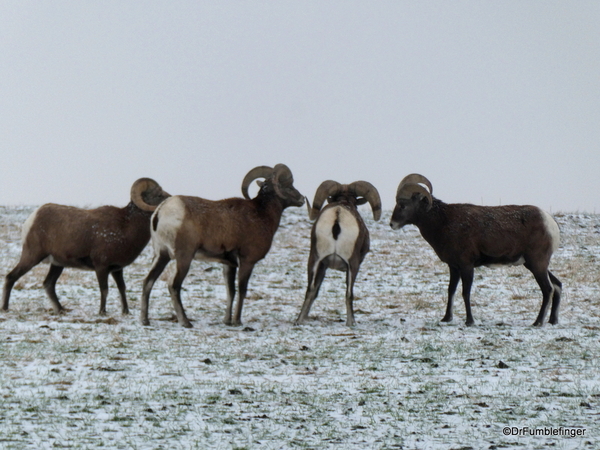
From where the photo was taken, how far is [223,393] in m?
7.08

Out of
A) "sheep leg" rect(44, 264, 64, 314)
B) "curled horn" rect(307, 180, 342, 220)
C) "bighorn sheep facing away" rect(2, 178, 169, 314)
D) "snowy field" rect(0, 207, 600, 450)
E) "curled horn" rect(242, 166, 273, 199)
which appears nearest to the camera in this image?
"snowy field" rect(0, 207, 600, 450)

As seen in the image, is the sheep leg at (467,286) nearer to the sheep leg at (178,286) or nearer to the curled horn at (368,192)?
the curled horn at (368,192)

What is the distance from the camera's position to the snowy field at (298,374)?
592 cm

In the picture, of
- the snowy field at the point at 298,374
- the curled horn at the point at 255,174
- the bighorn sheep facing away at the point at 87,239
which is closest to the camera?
the snowy field at the point at 298,374

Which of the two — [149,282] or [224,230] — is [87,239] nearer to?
[149,282]

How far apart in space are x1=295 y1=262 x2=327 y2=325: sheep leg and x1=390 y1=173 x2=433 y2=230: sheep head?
159 cm

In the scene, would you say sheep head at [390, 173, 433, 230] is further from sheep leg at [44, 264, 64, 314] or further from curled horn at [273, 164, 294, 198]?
sheep leg at [44, 264, 64, 314]

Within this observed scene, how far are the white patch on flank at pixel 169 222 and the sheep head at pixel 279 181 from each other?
1.62 meters

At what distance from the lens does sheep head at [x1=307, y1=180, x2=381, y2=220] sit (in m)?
12.6

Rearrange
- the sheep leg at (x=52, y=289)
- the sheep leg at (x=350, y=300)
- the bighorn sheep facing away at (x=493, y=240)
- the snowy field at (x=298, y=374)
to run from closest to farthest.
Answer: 1. the snowy field at (x=298, y=374)
2. the sheep leg at (x=350, y=300)
3. the bighorn sheep facing away at (x=493, y=240)
4. the sheep leg at (x=52, y=289)

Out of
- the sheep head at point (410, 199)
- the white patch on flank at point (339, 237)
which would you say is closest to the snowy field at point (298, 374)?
the white patch on flank at point (339, 237)

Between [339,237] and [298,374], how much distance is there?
377cm

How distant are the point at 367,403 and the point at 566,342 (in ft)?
14.0

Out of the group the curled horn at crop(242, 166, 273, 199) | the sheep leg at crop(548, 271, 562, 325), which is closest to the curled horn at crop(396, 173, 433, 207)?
the curled horn at crop(242, 166, 273, 199)
